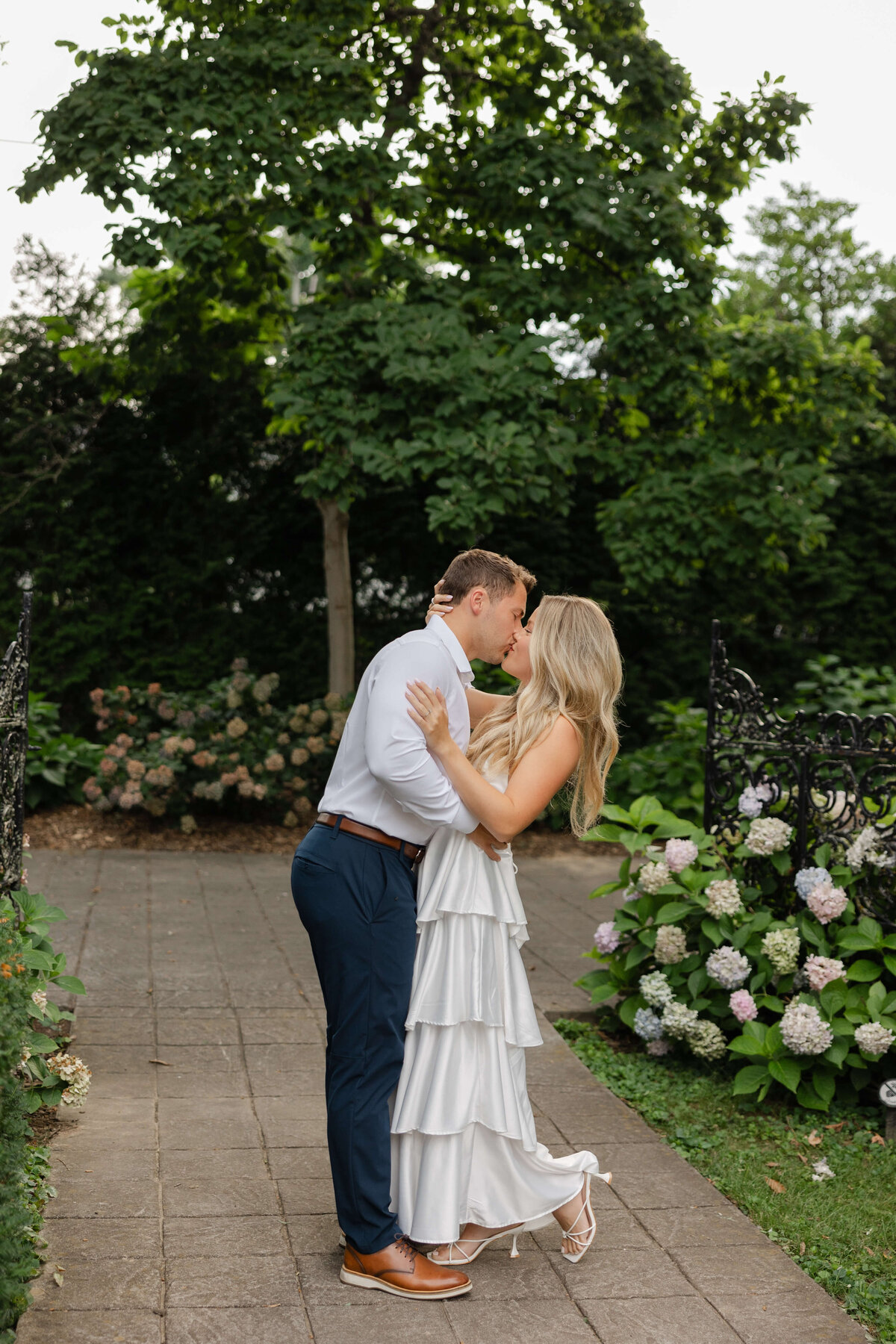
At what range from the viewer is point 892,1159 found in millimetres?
3744

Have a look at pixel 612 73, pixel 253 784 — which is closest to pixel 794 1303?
pixel 253 784

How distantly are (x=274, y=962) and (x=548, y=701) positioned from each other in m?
3.22

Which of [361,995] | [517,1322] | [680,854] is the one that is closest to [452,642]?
[361,995]

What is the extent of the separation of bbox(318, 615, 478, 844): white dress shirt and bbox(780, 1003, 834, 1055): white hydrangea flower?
70.8 inches

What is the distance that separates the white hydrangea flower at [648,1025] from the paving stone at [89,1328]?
233 cm

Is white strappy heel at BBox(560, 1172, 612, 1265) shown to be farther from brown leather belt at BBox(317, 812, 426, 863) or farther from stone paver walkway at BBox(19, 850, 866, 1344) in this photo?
brown leather belt at BBox(317, 812, 426, 863)

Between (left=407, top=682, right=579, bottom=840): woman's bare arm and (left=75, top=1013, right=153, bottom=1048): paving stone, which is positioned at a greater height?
(left=407, top=682, right=579, bottom=840): woman's bare arm

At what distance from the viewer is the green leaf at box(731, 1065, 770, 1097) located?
4.05 meters

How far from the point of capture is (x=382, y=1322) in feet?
8.82

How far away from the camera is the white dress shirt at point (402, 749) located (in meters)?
2.64

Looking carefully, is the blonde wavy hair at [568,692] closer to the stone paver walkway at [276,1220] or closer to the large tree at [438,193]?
the stone paver walkway at [276,1220]

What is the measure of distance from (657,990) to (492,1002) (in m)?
1.74

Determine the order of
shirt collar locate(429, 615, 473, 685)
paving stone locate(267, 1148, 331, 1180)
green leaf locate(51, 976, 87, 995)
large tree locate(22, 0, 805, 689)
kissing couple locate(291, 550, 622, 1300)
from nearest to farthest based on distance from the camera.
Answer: kissing couple locate(291, 550, 622, 1300) → shirt collar locate(429, 615, 473, 685) → paving stone locate(267, 1148, 331, 1180) → green leaf locate(51, 976, 87, 995) → large tree locate(22, 0, 805, 689)

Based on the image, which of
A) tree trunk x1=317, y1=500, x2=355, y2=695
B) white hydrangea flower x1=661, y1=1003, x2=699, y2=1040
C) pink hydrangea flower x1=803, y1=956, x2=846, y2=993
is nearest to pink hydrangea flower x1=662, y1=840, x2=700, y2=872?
white hydrangea flower x1=661, y1=1003, x2=699, y2=1040
